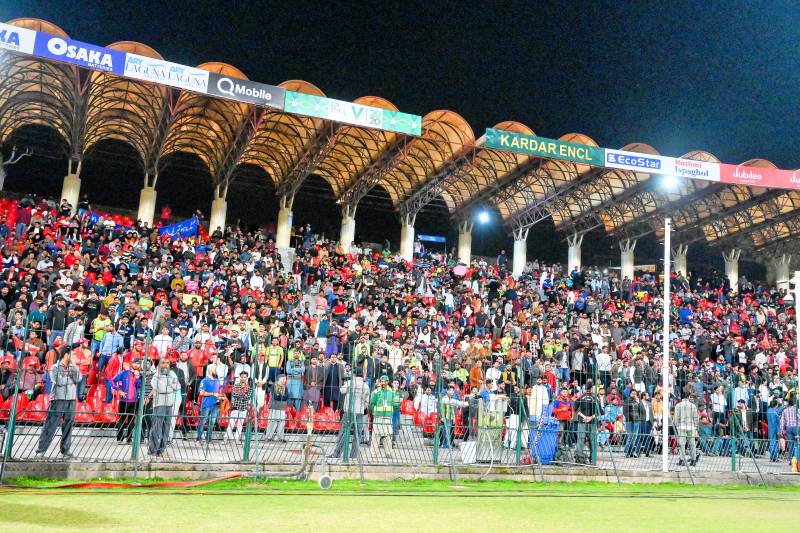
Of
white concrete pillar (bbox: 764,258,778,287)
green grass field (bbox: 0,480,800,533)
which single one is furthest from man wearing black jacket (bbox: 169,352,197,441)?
white concrete pillar (bbox: 764,258,778,287)

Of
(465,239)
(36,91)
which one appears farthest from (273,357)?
(465,239)

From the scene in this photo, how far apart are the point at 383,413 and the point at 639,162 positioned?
22441 millimetres

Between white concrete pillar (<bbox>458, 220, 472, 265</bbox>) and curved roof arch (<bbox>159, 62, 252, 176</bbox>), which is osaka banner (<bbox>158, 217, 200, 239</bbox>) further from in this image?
white concrete pillar (<bbox>458, 220, 472, 265</bbox>)

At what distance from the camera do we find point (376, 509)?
8258 mm

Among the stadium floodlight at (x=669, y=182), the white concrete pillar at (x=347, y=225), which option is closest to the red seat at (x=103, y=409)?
the white concrete pillar at (x=347, y=225)

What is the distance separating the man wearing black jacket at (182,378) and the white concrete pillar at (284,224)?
23.1 m

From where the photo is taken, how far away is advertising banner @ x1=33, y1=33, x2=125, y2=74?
71.7ft

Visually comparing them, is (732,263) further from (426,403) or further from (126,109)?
(126,109)

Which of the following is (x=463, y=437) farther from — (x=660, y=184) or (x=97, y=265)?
(x=660, y=184)

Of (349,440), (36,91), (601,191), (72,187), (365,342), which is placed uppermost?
(36,91)

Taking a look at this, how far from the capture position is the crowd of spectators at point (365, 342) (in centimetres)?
1162

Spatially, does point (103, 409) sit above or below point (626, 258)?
below

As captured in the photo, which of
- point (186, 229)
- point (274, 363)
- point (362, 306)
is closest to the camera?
point (274, 363)

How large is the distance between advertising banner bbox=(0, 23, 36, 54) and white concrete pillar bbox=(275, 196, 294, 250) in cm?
1555
